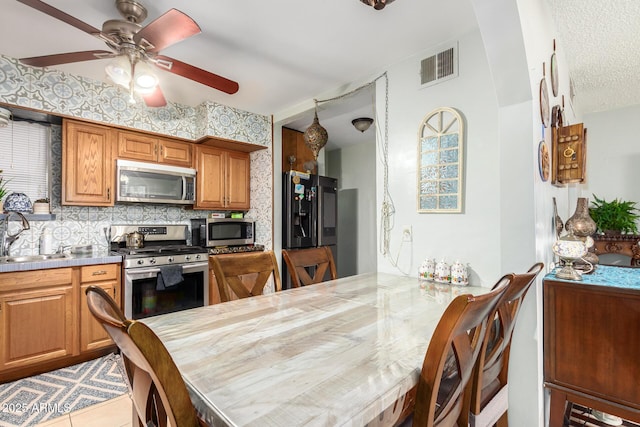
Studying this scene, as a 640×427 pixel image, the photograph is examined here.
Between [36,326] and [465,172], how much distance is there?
11.2 feet

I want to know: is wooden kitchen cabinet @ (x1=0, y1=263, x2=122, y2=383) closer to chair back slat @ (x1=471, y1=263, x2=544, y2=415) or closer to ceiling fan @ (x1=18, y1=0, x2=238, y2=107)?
ceiling fan @ (x1=18, y1=0, x2=238, y2=107)

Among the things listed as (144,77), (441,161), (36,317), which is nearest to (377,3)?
(441,161)

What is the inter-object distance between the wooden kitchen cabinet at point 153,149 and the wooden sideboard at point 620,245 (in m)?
4.71

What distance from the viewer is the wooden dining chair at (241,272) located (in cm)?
158

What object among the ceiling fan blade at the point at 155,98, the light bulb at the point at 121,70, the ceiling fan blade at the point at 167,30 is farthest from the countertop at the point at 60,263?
the ceiling fan blade at the point at 167,30

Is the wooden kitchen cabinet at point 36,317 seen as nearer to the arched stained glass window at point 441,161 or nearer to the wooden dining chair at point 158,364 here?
the wooden dining chair at point 158,364

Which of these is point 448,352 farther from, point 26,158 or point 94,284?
point 26,158

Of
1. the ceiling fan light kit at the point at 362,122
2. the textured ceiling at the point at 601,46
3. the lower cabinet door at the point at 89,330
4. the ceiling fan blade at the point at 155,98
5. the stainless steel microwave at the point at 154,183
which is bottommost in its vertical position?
the lower cabinet door at the point at 89,330

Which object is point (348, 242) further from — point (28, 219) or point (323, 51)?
point (28, 219)

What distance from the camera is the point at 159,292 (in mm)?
2832

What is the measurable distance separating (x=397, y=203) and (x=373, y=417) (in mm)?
1874

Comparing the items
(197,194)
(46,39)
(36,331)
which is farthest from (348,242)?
(46,39)

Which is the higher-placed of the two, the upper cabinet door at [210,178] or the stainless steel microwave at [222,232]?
the upper cabinet door at [210,178]

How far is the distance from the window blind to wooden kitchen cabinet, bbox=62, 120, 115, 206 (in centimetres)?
34
